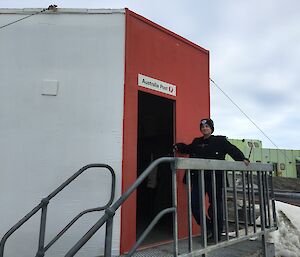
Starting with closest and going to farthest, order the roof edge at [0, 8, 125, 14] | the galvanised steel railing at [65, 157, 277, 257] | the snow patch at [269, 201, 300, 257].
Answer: the galvanised steel railing at [65, 157, 277, 257] < the roof edge at [0, 8, 125, 14] < the snow patch at [269, 201, 300, 257]

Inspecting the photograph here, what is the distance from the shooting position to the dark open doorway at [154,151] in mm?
6490

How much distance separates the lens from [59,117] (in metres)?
4.38

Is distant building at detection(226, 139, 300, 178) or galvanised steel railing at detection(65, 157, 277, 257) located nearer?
galvanised steel railing at detection(65, 157, 277, 257)

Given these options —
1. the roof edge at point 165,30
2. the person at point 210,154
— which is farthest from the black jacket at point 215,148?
the roof edge at point 165,30

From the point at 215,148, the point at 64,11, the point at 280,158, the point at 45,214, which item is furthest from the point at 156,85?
the point at 280,158

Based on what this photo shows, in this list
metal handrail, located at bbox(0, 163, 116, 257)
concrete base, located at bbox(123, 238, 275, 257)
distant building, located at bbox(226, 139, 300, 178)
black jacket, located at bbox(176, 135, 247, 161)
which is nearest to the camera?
metal handrail, located at bbox(0, 163, 116, 257)

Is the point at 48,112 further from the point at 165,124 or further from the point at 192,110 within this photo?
the point at 165,124

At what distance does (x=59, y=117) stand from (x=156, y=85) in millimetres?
1380

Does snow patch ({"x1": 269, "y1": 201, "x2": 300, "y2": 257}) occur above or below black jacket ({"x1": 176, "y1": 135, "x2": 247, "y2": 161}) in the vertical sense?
below

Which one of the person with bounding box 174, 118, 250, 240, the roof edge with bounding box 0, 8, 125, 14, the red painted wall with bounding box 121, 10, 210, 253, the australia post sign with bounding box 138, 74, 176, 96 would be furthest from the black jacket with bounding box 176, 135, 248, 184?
the roof edge with bounding box 0, 8, 125, 14

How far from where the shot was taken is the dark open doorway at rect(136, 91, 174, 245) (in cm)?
649

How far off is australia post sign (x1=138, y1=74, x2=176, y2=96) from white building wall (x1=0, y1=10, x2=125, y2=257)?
0.34m

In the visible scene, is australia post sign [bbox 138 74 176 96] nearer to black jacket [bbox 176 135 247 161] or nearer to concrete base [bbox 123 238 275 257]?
black jacket [bbox 176 135 247 161]

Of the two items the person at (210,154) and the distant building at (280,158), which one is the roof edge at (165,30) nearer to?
the person at (210,154)
